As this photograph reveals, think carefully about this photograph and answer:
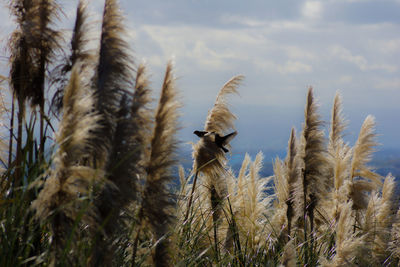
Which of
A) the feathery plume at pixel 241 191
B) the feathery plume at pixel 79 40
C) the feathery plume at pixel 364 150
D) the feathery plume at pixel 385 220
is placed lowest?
the feathery plume at pixel 385 220

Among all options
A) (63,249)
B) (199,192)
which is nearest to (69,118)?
(63,249)

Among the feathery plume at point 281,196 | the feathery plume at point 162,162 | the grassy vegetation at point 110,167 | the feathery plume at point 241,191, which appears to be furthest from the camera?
the feathery plume at point 241,191

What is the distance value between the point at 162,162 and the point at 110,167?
378mm

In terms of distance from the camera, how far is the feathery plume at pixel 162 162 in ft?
Answer: 9.21

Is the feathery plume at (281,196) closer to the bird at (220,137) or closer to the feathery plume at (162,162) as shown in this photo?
the bird at (220,137)

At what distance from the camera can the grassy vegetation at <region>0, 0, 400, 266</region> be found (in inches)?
90.7

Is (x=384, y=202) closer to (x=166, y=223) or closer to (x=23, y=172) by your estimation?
(x=166, y=223)

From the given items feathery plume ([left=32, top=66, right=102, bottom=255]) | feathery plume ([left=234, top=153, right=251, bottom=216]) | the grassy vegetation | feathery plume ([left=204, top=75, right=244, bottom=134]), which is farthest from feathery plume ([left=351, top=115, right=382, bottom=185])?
feathery plume ([left=32, top=66, right=102, bottom=255])

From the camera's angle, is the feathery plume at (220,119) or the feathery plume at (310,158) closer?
the feathery plume at (220,119)

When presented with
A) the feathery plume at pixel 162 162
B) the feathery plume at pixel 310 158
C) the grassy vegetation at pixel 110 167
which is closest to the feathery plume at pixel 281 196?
the grassy vegetation at pixel 110 167

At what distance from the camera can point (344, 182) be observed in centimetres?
586

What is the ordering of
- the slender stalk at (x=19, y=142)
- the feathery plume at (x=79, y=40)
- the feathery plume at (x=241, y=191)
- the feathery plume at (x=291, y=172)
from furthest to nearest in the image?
the feathery plume at (x=241, y=191) < the feathery plume at (x=291, y=172) < the slender stalk at (x=19, y=142) < the feathery plume at (x=79, y=40)

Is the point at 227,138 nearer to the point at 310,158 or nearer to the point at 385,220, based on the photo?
the point at 310,158

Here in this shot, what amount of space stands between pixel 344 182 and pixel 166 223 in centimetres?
355
